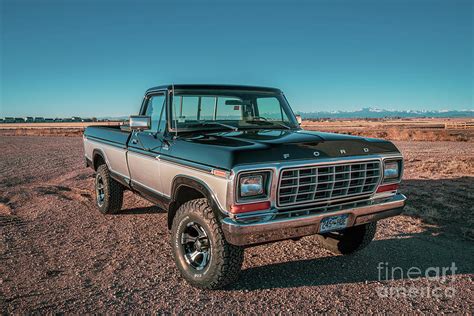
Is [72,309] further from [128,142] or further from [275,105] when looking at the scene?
[275,105]

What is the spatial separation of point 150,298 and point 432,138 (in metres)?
27.9

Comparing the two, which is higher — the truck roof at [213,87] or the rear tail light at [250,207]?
the truck roof at [213,87]

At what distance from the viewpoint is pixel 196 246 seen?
3.67m

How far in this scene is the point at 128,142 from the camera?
17.0ft

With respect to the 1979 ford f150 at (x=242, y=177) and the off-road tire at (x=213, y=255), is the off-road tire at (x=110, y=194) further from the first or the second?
the off-road tire at (x=213, y=255)

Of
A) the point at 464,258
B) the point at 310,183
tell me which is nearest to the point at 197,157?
the point at 310,183

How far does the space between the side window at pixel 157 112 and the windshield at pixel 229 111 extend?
0.25 meters

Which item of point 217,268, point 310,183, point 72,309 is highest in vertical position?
point 310,183

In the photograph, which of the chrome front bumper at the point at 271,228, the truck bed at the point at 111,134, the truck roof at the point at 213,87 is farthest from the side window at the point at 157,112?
the chrome front bumper at the point at 271,228

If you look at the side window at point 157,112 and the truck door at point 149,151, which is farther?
the side window at point 157,112

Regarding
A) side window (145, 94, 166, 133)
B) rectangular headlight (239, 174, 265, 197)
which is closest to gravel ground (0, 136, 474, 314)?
rectangular headlight (239, 174, 265, 197)

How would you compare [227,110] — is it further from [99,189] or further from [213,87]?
[99,189]

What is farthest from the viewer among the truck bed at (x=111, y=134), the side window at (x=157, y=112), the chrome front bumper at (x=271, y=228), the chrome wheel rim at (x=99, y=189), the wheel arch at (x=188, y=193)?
the chrome wheel rim at (x=99, y=189)

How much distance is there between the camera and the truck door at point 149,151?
4.34m
